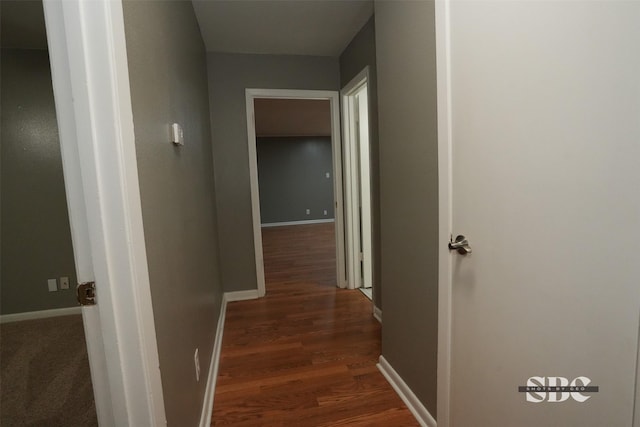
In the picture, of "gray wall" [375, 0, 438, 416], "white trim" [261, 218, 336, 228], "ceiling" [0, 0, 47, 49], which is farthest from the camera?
"white trim" [261, 218, 336, 228]

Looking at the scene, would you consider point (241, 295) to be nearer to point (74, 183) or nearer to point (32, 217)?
point (32, 217)

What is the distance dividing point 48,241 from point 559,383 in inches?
148

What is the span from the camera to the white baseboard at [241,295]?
9.99 feet

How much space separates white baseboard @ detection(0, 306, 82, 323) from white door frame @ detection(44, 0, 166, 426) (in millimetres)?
2780

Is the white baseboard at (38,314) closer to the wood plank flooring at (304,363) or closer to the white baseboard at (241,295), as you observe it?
the white baseboard at (241,295)

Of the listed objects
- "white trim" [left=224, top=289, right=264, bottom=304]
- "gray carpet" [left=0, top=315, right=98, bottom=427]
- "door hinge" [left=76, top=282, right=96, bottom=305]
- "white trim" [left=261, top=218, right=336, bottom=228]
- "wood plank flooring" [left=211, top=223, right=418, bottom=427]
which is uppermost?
"door hinge" [left=76, top=282, right=96, bottom=305]

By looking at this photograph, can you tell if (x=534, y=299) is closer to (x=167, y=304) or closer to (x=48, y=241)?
(x=167, y=304)

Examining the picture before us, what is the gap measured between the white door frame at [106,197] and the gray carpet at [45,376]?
1.16 meters

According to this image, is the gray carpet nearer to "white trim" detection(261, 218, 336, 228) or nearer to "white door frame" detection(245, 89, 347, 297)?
"white door frame" detection(245, 89, 347, 297)

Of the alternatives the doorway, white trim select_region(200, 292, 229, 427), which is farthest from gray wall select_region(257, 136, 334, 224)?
white trim select_region(200, 292, 229, 427)

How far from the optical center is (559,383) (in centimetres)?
79

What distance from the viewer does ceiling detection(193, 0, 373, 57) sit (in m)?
2.07

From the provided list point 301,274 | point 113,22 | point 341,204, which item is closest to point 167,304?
point 113,22

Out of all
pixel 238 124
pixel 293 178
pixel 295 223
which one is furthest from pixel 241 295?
pixel 293 178
